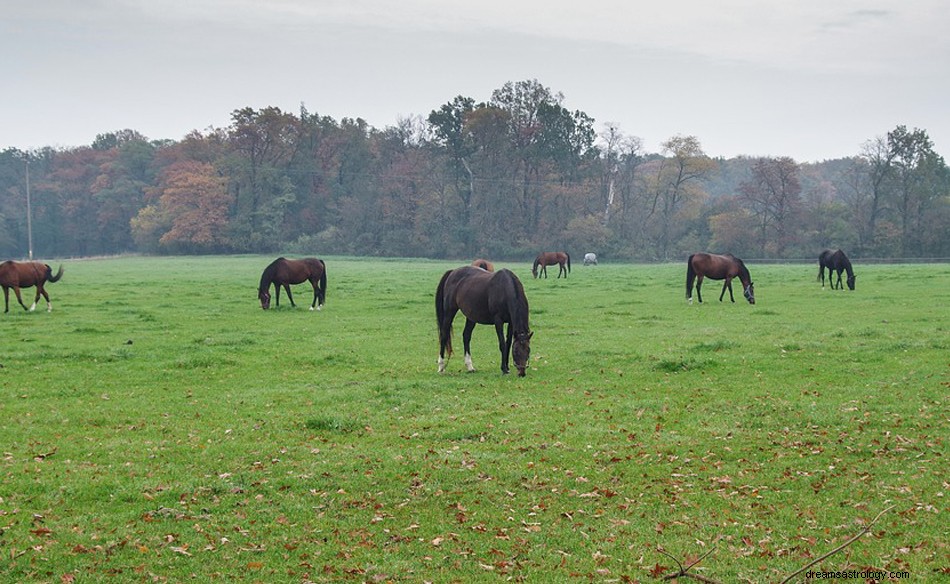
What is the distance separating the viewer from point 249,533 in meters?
6.53

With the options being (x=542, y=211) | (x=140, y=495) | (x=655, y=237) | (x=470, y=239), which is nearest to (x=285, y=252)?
(x=470, y=239)

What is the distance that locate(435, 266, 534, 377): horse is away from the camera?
1330cm

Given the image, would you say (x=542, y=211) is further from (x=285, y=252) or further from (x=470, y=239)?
(x=285, y=252)

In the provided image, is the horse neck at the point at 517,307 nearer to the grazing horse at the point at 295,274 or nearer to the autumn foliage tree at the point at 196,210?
the grazing horse at the point at 295,274

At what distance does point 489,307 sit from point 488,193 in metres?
68.5

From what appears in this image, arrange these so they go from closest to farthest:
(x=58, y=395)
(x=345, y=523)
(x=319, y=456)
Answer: (x=345, y=523), (x=319, y=456), (x=58, y=395)

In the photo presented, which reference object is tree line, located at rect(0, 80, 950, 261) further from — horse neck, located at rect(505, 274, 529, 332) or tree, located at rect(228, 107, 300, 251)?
horse neck, located at rect(505, 274, 529, 332)

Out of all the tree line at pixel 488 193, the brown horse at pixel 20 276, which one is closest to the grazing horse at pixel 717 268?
the brown horse at pixel 20 276

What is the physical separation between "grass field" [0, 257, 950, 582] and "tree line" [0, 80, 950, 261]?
59134mm

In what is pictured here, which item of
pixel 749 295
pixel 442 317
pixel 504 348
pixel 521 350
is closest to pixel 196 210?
pixel 749 295

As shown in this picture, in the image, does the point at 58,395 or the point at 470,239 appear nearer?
the point at 58,395

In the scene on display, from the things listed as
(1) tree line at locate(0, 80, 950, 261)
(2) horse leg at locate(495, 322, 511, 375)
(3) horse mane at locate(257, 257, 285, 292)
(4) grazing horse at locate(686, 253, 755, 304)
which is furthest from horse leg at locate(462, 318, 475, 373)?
(1) tree line at locate(0, 80, 950, 261)

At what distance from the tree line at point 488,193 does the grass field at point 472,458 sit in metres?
59.1

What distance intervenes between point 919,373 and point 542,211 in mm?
70577
